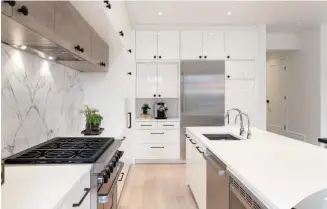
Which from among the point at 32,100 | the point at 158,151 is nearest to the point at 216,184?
the point at 32,100

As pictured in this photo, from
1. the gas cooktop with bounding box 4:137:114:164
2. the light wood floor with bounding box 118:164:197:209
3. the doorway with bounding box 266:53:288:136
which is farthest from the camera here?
the doorway with bounding box 266:53:288:136

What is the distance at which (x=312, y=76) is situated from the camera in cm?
623

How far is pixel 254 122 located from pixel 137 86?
252 centimetres

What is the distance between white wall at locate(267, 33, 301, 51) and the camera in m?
6.64

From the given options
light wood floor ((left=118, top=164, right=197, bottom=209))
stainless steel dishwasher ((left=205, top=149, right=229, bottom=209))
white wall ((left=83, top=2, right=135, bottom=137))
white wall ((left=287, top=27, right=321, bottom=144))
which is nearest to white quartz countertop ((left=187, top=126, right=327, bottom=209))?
stainless steel dishwasher ((left=205, top=149, right=229, bottom=209))

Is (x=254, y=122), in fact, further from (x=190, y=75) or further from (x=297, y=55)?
(x=297, y=55)

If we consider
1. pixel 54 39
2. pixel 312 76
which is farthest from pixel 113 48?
pixel 312 76

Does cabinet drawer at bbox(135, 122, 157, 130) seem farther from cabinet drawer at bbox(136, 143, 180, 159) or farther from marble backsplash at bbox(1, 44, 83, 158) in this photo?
marble backsplash at bbox(1, 44, 83, 158)

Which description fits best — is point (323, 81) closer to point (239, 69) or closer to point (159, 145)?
point (239, 69)

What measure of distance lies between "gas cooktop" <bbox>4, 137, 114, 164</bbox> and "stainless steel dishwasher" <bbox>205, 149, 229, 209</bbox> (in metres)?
0.88

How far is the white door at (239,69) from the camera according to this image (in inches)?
234

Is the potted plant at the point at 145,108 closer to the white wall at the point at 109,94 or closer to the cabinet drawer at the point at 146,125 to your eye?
the cabinet drawer at the point at 146,125

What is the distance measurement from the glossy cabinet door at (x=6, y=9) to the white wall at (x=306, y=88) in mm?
6120

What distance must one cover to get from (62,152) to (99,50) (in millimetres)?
1650
